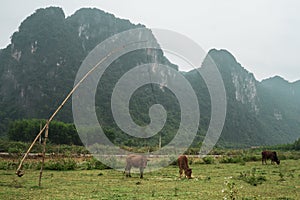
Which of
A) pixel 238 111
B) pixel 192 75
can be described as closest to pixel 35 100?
pixel 192 75

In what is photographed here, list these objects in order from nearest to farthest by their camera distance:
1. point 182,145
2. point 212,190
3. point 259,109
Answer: point 212,190
point 182,145
point 259,109

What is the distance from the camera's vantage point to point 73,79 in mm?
100438

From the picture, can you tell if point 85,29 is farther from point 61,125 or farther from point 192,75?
point 61,125

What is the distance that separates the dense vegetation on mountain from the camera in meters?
87.1

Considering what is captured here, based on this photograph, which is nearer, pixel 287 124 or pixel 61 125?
pixel 61 125

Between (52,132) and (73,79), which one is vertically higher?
(73,79)

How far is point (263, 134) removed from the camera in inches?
4877

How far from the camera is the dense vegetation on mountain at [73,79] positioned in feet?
286

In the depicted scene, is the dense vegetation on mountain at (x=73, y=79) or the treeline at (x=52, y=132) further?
the dense vegetation on mountain at (x=73, y=79)

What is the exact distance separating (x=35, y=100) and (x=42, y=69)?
46.5 ft

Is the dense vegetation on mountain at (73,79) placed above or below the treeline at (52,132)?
above

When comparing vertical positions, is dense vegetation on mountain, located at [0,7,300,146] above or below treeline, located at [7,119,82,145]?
above

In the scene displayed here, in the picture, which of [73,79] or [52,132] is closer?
[52,132]

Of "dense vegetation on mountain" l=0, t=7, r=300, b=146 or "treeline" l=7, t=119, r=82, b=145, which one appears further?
"dense vegetation on mountain" l=0, t=7, r=300, b=146
